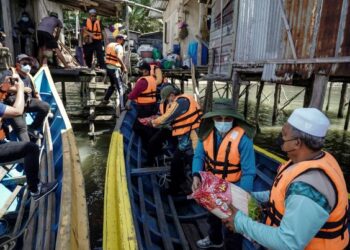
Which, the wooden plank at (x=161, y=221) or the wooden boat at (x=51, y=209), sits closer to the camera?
the wooden boat at (x=51, y=209)

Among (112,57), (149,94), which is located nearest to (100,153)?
(112,57)

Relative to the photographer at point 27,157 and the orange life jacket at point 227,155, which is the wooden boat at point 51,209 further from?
the orange life jacket at point 227,155

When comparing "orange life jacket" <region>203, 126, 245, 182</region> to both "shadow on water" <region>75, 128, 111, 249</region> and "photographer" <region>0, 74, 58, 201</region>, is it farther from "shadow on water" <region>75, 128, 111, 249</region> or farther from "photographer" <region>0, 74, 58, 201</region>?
"shadow on water" <region>75, 128, 111, 249</region>

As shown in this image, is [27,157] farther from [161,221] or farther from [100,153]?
[100,153]

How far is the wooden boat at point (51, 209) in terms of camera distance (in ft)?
9.04

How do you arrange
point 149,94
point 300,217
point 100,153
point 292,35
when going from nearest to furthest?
1. point 300,217
2. point 292,35
3. point 149,94
4. point 100,153

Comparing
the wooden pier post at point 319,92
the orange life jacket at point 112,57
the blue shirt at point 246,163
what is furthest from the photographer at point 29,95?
the wooden pier post at point 319,92

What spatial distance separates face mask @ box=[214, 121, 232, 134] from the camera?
3003 mm

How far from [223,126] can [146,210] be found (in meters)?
1.92

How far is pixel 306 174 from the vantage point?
1604mm

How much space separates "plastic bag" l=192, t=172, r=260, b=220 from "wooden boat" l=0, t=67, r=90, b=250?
3.89 ft

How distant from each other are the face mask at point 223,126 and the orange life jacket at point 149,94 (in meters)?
3.78

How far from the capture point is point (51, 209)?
11.3 feet

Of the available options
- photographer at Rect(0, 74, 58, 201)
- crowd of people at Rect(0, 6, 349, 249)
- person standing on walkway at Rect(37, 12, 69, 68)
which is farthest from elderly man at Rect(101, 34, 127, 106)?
photographer at Rect(0, 74, 58, 201)
